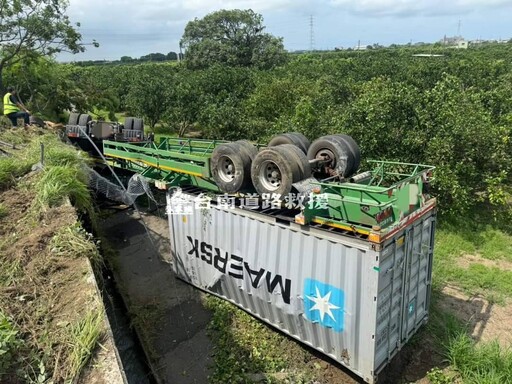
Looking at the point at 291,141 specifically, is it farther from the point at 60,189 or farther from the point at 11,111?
the point at 11,111

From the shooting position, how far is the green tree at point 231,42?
150ft

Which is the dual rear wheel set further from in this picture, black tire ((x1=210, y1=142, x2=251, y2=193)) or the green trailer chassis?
the green trailer chassis

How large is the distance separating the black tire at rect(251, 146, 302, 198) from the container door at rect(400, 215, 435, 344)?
1.66 meters

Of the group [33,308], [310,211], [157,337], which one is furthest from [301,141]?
[33,308]

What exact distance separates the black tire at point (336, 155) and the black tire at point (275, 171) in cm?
108

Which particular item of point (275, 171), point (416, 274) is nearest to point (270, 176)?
point (275, 171)

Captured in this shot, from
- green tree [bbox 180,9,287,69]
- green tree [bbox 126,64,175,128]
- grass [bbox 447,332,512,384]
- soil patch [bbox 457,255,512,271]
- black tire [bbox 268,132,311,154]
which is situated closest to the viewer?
grass [bbox 447,332,512,384]

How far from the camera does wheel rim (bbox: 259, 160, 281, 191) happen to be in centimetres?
573

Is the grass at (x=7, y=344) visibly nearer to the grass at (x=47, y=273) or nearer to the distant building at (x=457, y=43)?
the grass at (x=47, y=273)

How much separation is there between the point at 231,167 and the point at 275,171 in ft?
2.96

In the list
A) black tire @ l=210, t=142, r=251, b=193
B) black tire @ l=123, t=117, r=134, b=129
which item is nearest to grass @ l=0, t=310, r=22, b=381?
black tire @ l=210, t=142, r=251, b=193

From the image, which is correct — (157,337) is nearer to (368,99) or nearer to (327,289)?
(327,289)

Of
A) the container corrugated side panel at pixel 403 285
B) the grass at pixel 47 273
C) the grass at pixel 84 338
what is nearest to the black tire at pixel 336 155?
the container corrugated side panel at pixel 403 285

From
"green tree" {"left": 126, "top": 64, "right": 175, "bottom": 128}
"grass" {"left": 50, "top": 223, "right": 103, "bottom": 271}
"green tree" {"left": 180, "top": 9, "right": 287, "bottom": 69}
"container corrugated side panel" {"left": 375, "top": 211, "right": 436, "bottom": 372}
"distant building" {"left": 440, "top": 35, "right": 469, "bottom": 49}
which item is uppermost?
"distant building" {"left": 440, "top": 35, "right": 469, "bottom": 49}
